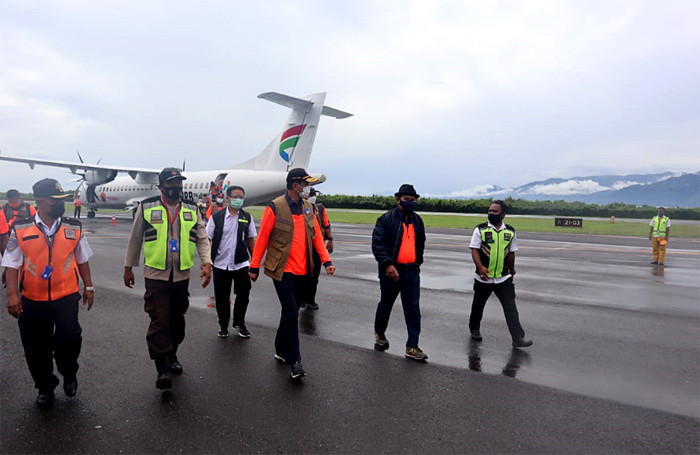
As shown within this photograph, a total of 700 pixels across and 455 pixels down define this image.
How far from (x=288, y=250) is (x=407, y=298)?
5.14 feet

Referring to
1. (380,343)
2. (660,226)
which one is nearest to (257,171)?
(660,226)

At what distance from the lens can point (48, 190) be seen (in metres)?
4.06

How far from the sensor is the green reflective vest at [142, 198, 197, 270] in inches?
173

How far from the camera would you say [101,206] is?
3591 centimetres

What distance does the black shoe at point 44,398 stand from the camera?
12.9 feet

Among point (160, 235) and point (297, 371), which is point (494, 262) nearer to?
point (297, 371)

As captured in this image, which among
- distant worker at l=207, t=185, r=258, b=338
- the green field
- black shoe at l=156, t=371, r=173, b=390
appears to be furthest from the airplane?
black shoe at l=156, t=371, r=173, b=390

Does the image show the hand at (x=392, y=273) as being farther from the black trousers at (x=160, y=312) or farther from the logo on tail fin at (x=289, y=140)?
the logo on tail fin at (x=289, y=140)

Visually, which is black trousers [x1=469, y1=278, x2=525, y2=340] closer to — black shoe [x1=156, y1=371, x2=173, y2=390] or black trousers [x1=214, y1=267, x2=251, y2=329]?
black trousers [x1=214, y1=267, x2=251, y2=329]

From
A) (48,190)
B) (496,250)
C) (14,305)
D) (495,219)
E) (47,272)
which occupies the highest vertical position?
(48,190)

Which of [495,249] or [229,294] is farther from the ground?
[495,249]

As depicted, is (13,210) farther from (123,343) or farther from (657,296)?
(657,296)

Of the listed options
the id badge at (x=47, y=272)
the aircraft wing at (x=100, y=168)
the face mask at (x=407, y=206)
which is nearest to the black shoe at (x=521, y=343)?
the face mask at (x=407, y=206)

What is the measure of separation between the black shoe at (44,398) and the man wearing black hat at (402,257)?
3306 millimetres
